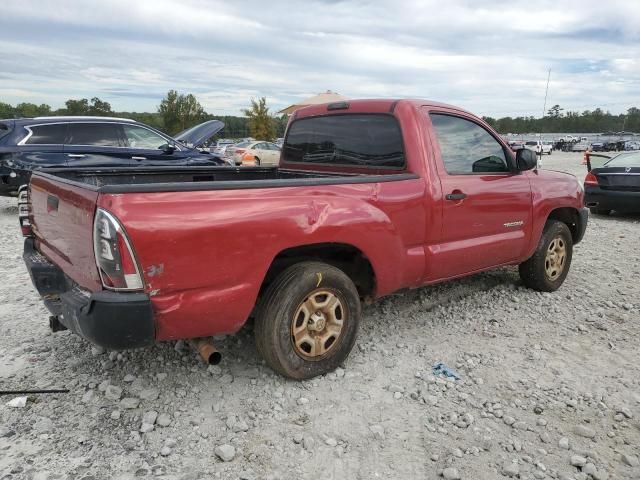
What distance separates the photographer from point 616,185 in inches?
365

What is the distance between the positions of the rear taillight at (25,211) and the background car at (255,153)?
16.8 meters

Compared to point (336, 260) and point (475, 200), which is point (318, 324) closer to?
point (336, 260)

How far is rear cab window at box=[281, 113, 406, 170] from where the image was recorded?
3779 millimetres

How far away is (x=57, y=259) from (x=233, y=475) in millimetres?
1696

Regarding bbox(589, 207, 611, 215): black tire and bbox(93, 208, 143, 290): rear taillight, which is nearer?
bbox(93, 208, 143, 290): rear taillight

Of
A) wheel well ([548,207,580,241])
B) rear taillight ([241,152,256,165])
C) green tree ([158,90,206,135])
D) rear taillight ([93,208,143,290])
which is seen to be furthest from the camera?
green tree ([158,90,206,135])

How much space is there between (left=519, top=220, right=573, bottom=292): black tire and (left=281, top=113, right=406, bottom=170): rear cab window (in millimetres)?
2013

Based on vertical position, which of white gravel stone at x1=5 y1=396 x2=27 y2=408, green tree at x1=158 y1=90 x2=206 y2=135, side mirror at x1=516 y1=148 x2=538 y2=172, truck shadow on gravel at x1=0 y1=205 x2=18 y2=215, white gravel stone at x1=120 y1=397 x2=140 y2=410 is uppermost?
green tree at x1=158 y1=90 x2=206 y2=135

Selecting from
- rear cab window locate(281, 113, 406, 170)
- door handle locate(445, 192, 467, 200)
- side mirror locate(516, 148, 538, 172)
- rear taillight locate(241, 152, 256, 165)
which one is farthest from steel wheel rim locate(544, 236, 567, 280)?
rear taillight locate(241, 152, 256, 165)

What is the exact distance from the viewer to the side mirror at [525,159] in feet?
13.9

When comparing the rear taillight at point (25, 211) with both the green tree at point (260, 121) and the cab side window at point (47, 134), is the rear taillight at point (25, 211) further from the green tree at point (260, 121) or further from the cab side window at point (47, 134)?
the green tree at point (260, 121)

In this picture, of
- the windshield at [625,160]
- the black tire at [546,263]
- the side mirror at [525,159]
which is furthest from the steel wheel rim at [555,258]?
the windshield at [625,160]

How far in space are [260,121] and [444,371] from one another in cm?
5090

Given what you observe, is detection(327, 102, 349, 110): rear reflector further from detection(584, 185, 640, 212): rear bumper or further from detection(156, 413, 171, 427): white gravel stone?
detection(584, 185, 640, 212): rear bumper
